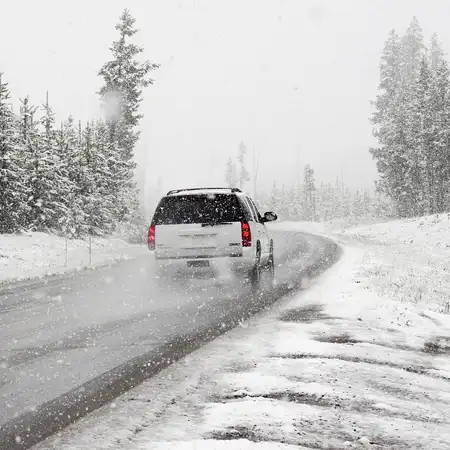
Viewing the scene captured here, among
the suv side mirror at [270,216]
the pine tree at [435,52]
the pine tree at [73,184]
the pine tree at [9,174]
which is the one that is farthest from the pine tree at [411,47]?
the suv side mirror at [270,216]

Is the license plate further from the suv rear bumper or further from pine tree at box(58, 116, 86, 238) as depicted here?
pine tree at box(58, 116, 86, 238)

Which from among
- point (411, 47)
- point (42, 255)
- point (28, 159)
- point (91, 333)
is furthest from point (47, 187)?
point (411, 47)

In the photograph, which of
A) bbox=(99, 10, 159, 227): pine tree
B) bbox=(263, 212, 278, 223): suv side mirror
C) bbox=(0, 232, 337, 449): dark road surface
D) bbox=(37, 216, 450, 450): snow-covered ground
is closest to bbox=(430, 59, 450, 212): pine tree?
bbox=(99, 10, 159, 227): pine tree

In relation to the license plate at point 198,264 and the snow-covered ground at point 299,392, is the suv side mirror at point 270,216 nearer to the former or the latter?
the license plate at point 198,264

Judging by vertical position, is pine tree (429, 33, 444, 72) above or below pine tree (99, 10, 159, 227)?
above

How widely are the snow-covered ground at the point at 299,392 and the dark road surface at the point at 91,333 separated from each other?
318 millimetres

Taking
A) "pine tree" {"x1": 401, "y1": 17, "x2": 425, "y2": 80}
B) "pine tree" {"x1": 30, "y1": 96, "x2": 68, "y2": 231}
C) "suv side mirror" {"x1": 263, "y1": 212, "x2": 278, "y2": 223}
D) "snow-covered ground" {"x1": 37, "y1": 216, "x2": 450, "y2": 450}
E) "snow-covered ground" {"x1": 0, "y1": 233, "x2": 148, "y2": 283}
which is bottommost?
"snow-covered ground" {"x1": 37, "y1": 216, "x2": 450, "y2": 450}

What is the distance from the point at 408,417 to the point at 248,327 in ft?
12.1

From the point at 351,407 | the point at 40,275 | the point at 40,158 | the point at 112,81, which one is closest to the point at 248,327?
the point at 351,407

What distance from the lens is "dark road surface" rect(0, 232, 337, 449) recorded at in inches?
171

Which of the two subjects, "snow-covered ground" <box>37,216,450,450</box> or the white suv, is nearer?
"snow-covered ground" <box>37,216,450,450</box>

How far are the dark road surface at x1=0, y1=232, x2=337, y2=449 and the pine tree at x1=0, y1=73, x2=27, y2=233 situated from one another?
13115 millimetres

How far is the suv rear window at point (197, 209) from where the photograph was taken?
1164cm

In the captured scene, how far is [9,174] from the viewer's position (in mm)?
24250
